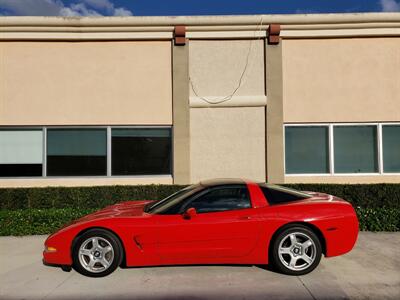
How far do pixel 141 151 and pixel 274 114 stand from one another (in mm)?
3463

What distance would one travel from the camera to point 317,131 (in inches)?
358

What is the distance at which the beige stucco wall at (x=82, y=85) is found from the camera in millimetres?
8969

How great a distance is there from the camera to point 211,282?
4.40 meters

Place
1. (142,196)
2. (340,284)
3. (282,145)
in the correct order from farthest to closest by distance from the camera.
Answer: (282,145) < (142,196) < (340,284)

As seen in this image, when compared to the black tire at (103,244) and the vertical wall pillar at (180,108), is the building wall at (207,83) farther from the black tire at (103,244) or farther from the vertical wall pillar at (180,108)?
the black tire at (103,244)

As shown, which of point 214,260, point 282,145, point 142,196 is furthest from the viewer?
point 282,145

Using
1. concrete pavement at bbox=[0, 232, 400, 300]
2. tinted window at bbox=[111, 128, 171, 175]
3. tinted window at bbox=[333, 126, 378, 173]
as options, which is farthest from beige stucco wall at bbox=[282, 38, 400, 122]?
concrete pavement at bbox=[0, 232, 400, 300]

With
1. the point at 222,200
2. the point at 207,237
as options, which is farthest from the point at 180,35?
the point at 207,237

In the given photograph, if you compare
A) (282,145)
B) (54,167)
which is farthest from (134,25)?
(282,145)

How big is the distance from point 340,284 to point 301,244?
646 mm

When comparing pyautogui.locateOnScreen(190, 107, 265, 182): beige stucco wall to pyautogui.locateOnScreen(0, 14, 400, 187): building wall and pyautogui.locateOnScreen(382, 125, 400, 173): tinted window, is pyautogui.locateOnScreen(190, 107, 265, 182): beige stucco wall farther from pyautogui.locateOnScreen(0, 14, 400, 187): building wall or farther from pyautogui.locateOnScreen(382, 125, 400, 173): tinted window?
pyautogui.locateOnScreen(382, 125, 400, 173): tinted window

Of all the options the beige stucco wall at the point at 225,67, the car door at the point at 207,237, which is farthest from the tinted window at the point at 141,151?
the car door at the point at 207,237

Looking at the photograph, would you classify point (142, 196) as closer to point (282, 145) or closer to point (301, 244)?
point (282, 145)

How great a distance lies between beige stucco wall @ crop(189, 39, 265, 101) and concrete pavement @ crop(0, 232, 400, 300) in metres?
5.01
